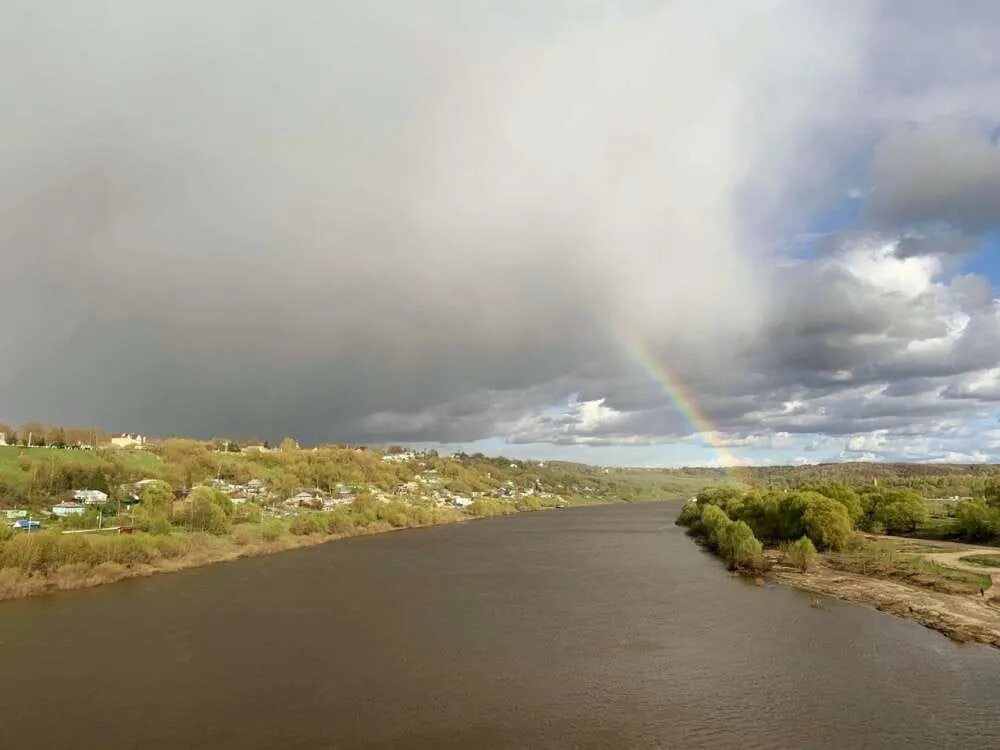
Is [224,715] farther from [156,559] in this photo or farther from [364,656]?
[156,559]

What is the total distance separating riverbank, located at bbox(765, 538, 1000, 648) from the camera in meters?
33.5

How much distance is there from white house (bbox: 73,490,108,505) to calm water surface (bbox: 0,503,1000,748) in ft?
112

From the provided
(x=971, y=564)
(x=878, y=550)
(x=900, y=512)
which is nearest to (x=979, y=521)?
(x=900, y=512)

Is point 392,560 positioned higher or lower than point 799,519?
lower

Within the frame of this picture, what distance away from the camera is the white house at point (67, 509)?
65.1m

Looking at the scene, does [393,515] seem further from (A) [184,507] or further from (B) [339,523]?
(A) [184,507]

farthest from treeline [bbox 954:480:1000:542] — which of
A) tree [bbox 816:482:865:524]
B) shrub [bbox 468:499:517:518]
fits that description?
shrub [bbox 468:499:517:518]

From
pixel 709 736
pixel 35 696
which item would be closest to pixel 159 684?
pixel 35 696

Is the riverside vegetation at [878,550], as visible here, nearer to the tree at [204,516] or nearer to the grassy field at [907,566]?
the grassy field at [907,566]

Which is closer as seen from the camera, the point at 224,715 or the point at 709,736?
the point at 709,736

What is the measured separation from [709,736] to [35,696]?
24.7 m

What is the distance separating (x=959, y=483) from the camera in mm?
150125

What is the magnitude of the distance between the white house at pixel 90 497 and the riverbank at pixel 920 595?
7288cm

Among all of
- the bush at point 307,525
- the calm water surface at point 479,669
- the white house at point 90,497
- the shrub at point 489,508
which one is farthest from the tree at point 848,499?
the white house at point 90,497
